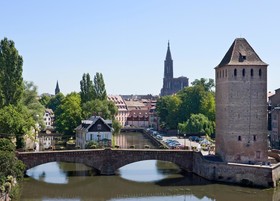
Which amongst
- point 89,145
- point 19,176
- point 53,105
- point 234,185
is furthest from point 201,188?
point 53,105

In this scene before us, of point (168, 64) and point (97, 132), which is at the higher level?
point (168, 64)

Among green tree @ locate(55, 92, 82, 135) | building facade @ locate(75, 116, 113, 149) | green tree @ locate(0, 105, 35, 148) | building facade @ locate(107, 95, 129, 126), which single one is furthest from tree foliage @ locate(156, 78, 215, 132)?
green tree @ locate(0, 105, 35, 148)

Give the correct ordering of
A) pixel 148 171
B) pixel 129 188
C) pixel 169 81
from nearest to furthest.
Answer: pixel 129 188
pixel 148 171
pixel 169 81

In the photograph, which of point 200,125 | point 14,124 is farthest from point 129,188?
point 200,125

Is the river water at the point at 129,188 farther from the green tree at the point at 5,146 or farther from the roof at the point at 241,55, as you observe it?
the roof at the point at 241,55

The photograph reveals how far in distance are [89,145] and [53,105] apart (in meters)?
85.8

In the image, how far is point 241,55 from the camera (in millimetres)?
52062

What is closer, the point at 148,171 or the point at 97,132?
the point at 148,171

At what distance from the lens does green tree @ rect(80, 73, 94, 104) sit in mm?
89750

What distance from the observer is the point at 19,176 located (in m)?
42.9

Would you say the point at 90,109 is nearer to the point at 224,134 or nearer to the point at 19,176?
the point at 224,134

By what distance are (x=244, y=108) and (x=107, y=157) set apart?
15.4 meters

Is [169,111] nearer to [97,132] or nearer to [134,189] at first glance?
[97,132]

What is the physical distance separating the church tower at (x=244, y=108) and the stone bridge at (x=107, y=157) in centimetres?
493
